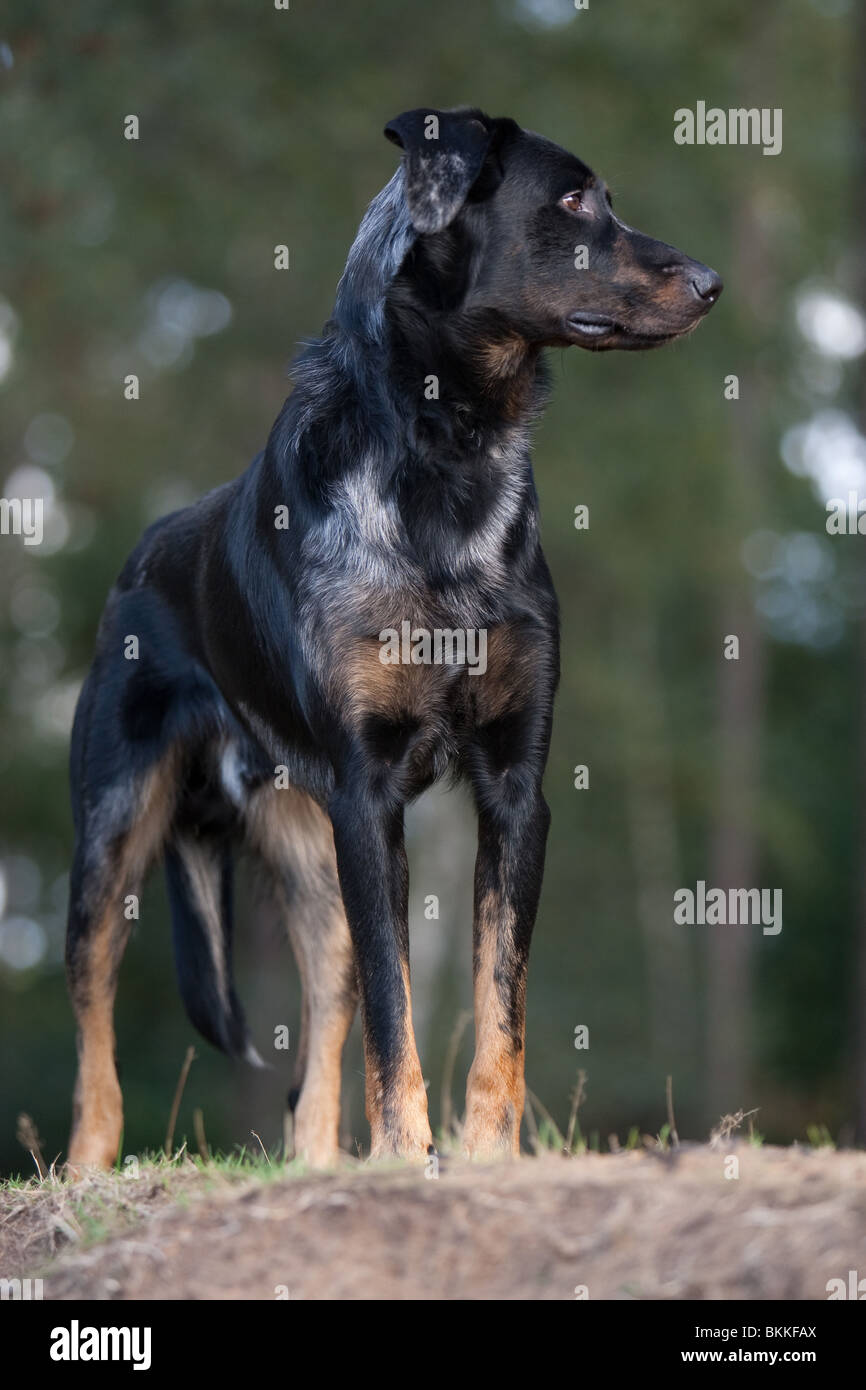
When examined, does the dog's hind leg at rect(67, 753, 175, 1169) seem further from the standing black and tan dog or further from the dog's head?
the dog's head

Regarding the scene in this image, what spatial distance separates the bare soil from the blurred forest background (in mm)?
2981

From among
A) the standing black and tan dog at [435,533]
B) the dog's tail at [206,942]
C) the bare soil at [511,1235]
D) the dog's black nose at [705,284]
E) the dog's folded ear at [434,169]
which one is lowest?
the bare soil at [511,1235]

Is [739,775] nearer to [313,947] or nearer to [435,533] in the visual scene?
[313,947]

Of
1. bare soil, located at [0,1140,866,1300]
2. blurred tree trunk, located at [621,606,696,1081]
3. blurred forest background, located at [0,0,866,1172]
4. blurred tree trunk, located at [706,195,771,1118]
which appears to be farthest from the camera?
blurred tree trunk, located at [621,606,696,1081]

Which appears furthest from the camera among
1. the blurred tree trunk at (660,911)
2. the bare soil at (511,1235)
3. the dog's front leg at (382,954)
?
the blurred tree trunk at (660,911)

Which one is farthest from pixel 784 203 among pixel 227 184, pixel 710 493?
pixel 227 184

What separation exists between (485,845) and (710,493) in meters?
12.2

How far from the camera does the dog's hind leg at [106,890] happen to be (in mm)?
5988

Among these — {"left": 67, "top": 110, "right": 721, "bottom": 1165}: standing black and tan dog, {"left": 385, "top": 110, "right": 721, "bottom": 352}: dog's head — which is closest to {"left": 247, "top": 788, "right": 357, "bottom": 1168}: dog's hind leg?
{"left": 67, "top": 110, "right": 721, "bottom": 1165}: standing black and tan dog

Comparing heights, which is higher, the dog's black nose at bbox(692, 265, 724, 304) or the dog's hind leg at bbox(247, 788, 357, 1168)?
the dog's black nose at bbox(692, 265, 724, 304)

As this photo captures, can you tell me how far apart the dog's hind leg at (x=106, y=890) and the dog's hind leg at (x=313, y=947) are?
1.24 ft

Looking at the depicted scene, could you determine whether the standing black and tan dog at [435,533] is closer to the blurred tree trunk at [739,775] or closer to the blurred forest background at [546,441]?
the blurred forest background at [546,441]

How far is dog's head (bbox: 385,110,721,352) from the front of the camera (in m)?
4.93

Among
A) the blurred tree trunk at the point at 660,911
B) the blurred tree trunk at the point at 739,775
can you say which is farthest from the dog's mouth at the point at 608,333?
the blurred tree trunk at the point at 660,911
